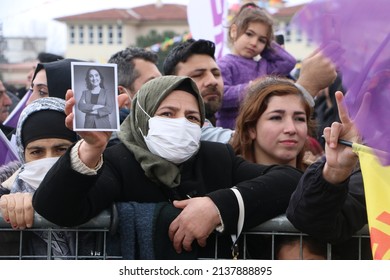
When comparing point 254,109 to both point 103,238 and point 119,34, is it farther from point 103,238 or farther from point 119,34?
point 119,34

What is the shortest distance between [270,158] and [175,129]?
2.48ft

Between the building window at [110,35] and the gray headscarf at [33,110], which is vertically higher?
the gray headscarf at [33,110]

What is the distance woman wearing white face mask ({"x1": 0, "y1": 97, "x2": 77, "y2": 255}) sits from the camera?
378cm

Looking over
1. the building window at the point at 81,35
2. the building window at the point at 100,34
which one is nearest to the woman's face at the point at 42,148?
the building window at the point at 100,34

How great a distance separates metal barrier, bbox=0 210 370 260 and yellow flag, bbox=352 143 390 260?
448mm

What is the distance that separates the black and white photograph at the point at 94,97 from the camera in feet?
10.6

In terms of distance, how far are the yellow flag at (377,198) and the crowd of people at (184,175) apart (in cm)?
11

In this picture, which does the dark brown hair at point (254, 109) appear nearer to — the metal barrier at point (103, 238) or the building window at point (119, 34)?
the metal barrier at point (103, 238)

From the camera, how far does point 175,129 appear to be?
383 centimetres

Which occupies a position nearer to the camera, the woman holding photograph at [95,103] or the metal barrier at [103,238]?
the woman holding photograph at [95,103]

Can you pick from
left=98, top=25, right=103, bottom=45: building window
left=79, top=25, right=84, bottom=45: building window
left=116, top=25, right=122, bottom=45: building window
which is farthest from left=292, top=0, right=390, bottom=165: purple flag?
left=116, top=25, right=122, bottom=45: building window

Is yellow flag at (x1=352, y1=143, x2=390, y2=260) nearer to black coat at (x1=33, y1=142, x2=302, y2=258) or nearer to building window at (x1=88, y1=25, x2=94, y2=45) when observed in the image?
black coat at (x1=33, y1=142, x2=302, y2=258)

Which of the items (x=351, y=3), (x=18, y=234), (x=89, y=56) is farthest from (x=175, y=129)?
(x=89, y=56)
